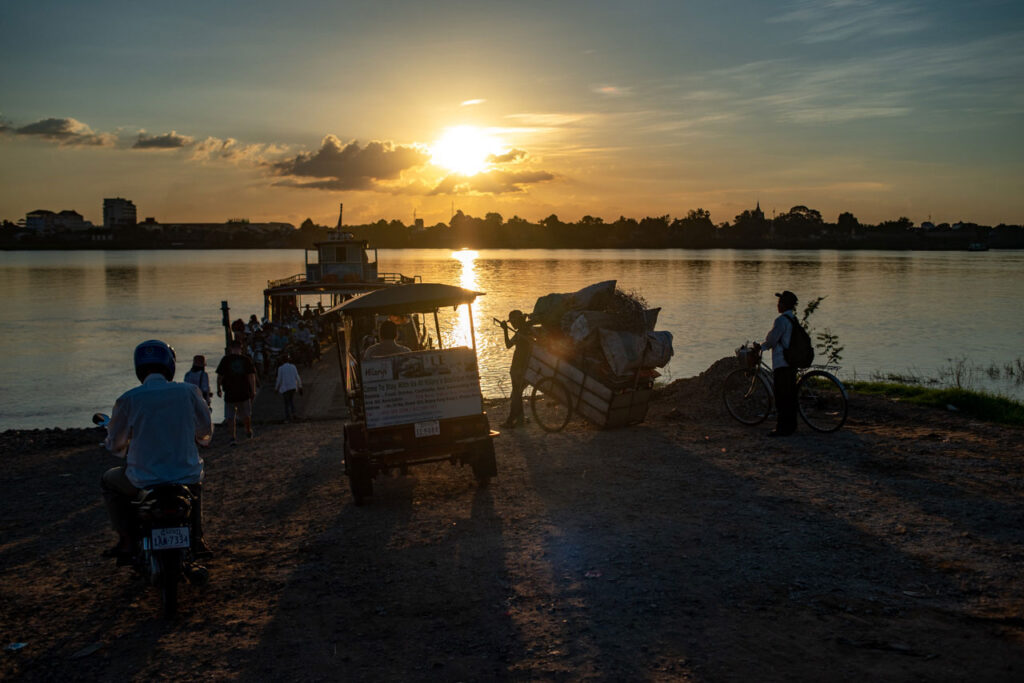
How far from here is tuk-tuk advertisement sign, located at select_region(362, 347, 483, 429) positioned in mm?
8734

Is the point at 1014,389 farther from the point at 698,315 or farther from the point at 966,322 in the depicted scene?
the point at 698,315

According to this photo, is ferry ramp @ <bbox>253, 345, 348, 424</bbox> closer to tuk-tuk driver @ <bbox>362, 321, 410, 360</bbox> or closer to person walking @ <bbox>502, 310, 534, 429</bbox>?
person walking @ <bbox>502, 310, 534, 429</bbox>

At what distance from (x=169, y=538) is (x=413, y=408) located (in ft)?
11.8

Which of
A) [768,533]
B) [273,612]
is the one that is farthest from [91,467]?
[768,533]

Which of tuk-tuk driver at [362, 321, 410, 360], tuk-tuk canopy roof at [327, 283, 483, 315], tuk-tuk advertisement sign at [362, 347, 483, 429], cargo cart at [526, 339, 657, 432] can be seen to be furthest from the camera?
cargo cart at [526, 339, 657, 432]

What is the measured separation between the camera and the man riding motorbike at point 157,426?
570cm

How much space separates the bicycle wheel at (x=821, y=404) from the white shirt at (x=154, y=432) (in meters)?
8.47

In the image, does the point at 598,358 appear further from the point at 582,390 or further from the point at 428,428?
the point at 428,428

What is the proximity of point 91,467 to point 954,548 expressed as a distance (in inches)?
475

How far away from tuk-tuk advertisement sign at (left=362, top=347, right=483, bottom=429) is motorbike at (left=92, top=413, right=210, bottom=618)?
2954 millimetres

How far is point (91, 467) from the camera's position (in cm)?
1237

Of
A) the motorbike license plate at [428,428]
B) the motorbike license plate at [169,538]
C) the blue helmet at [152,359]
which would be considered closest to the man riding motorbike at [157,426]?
the blue helmet at [152,359]

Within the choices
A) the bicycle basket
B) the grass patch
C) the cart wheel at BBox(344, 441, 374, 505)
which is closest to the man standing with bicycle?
the bicycle basket

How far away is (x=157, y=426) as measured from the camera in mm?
5715
